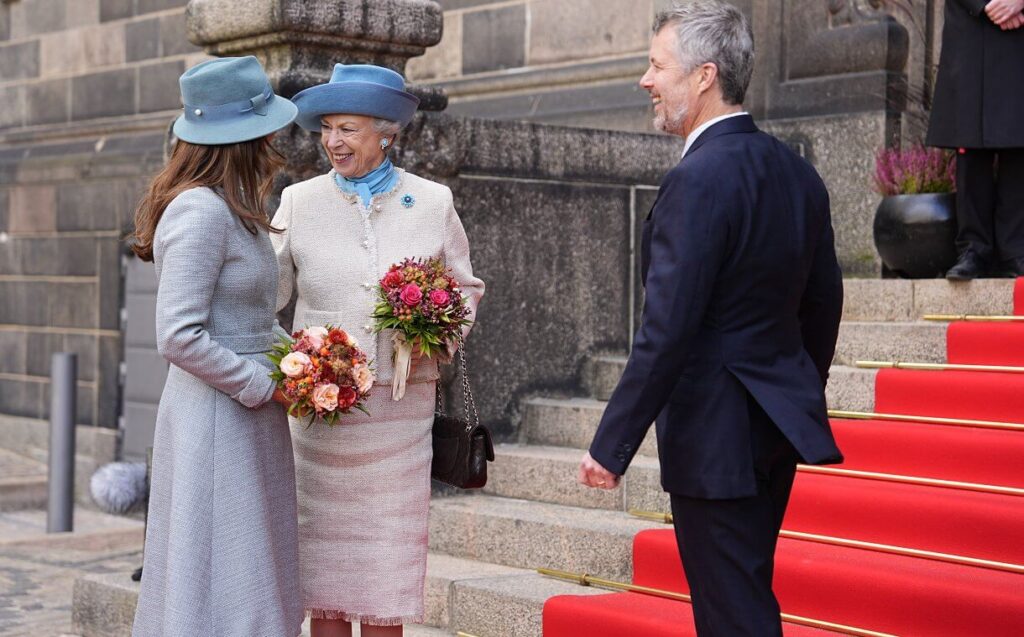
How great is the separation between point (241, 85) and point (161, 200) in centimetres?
37

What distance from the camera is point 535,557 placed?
238 inches

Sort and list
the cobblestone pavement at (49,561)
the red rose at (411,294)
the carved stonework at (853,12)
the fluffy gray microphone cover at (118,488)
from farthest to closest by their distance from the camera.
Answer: the fluffy gray microphone cover at (118,488)
the carved stonework at (853,12)
the cobblestone pavement at (49,561)
the red rose at (411,294)

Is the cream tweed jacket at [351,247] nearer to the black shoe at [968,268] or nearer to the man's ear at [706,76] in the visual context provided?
the man's ear at [706,76]

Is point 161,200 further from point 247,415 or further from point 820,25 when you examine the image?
point 820,25

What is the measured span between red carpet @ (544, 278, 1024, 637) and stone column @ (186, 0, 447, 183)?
213 centimetres

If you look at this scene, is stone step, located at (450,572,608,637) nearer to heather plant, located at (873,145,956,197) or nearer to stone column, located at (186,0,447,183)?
stone column, located at (186,0,447,183)

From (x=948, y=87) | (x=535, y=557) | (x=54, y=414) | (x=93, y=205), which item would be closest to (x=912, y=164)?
(x=948, y=87)

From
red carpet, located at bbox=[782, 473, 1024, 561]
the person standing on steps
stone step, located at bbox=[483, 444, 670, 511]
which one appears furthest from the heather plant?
red carpet, located at bbox=[782, 473, 1024, 561]

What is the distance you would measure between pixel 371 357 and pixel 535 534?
1733 millimetres

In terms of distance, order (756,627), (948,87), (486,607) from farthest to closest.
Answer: (948,87)
(486,607)
(756,627)

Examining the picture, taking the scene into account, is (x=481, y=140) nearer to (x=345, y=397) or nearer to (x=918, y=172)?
(x=918, y=172)

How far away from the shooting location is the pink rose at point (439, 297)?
171 inches

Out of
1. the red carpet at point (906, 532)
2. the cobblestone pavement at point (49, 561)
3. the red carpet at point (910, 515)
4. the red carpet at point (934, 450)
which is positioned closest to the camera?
the red carpet at point (906, 532)

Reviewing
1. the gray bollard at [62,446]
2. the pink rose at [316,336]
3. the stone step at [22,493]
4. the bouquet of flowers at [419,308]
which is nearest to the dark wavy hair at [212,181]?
the pink rose at [316,336]
